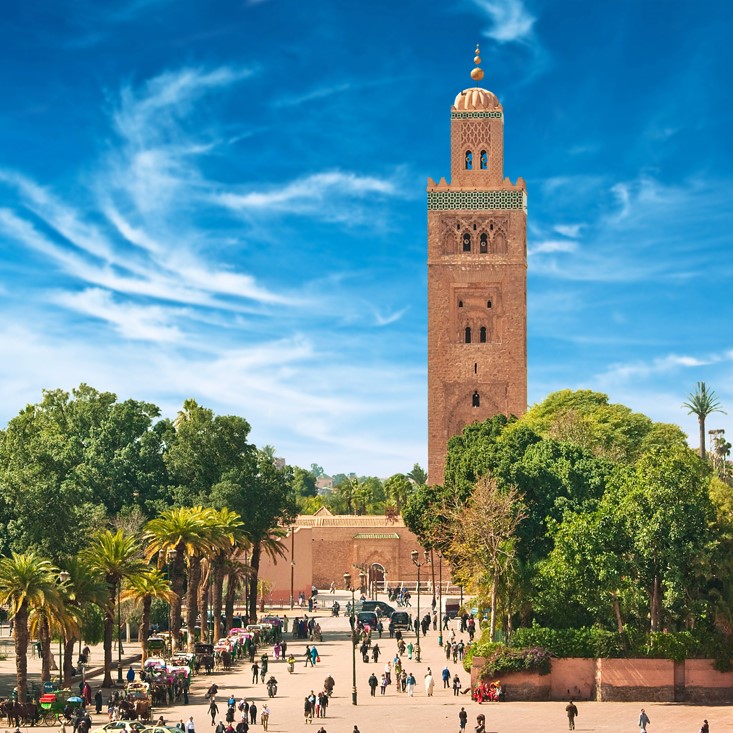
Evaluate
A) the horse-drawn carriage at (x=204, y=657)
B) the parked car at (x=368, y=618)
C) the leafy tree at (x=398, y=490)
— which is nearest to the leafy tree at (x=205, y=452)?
the parked car at (x=368, y=618)

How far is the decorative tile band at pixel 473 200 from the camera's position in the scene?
3452 inches

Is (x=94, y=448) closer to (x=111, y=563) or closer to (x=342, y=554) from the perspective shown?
(x=111, y=563)

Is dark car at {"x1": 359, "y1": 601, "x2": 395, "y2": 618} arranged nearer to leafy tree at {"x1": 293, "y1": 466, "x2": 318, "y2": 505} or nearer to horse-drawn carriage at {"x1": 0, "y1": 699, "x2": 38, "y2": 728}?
horse-drawn carriage at {"x1": 0, "y1": 699, "x2": 38, "y2": 728}

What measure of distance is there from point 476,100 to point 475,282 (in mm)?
12809

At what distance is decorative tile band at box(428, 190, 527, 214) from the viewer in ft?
288

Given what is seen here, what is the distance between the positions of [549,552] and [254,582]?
24.0m

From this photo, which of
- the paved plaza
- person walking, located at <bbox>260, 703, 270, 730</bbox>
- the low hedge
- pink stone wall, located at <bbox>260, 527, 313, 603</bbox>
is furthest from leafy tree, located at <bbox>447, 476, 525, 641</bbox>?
pink stone wall, located at <bbox>260, 527, 313, 603</bbox>

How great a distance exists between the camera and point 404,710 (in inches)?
1639

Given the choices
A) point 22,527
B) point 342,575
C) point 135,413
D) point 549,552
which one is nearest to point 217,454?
point 135,413

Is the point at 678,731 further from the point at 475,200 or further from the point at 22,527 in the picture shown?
the point at 475,200

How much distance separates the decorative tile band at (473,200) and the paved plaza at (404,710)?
42.4 m

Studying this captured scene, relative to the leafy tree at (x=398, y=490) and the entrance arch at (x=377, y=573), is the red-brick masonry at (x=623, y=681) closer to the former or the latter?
the entrance arch at (x=377, y=573)

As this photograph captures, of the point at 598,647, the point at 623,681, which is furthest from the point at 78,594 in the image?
the point at 623,681

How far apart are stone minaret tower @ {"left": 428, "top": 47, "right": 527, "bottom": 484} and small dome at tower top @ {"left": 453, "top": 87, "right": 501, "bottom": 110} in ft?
0.23
